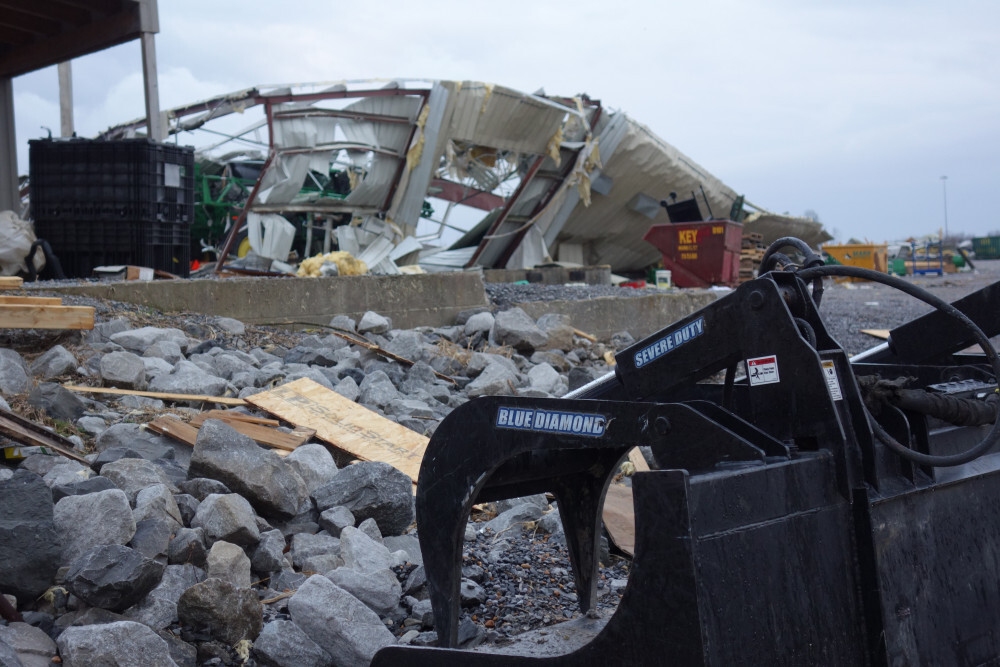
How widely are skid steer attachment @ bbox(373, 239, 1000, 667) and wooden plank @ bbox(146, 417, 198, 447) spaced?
2.51m

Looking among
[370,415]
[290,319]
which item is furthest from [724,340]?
[290,319]

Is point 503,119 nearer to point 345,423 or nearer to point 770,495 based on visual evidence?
point 345,423

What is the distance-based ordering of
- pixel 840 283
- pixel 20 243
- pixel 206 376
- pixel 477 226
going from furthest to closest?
pixel 840 283, pixel 477 226, pixel 20 243, pixel 206 376

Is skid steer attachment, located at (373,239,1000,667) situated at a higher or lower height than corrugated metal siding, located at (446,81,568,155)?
lower

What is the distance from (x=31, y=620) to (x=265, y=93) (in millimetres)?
13749

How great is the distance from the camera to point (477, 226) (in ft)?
65.1

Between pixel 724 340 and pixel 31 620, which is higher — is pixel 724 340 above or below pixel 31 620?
above

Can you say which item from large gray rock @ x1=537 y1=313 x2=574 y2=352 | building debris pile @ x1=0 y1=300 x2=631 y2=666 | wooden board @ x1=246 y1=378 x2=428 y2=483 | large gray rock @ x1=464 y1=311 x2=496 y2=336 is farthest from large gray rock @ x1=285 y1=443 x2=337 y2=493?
large gray rock @ x1=537 y1=313 x2=574 y2=352

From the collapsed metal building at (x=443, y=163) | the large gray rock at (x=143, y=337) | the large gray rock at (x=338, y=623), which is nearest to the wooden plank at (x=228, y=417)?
the large gray rock at (x=143, y=337)

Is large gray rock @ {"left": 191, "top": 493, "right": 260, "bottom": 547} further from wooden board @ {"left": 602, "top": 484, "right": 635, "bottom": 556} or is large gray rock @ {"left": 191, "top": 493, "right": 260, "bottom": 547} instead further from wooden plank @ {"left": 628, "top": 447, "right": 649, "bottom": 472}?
wooden plank @ {"left": 628, "top": 447, "right": 649, "bottom": 472}

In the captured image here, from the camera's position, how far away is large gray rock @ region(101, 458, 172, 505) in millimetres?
3645

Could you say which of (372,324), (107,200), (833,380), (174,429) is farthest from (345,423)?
(107,200)

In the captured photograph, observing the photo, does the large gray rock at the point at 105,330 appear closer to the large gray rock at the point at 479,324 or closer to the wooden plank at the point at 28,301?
the wooden plank at the point at 28,301

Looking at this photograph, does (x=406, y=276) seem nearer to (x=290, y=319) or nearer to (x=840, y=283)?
(x=290, y=319)
